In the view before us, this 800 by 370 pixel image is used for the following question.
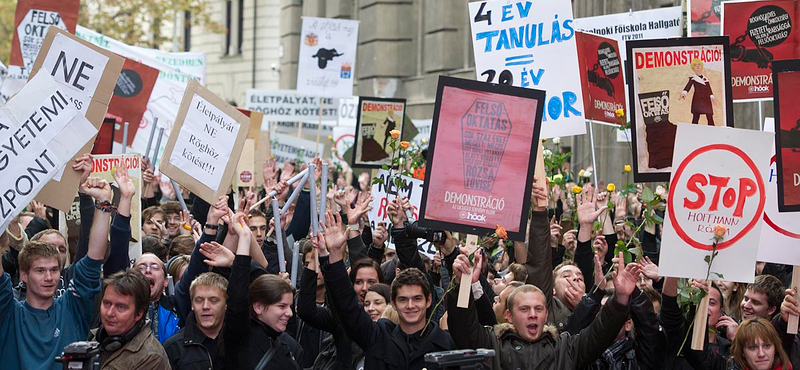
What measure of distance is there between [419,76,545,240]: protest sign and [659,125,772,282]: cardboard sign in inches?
33.1

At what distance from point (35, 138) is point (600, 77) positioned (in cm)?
556

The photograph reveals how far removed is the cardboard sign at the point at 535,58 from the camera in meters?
8.66

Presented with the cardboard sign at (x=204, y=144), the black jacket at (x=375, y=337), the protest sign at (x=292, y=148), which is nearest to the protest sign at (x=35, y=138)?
the cardboard sign at (x=204, y=144)

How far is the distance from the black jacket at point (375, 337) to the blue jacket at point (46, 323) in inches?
50.3

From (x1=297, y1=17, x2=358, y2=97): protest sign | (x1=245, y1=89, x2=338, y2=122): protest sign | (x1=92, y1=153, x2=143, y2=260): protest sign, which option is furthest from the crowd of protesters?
(x1=245, y1=89, x2=338, y2=122): protest sign

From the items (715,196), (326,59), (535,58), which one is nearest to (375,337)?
(715,196)

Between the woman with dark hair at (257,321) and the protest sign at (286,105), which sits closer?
the woman with dark hair at (257,321)

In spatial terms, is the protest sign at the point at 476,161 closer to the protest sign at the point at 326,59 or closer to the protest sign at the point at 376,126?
the protest sign at the point at 376,126

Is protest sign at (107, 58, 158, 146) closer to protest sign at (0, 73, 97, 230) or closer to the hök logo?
protest sign at (0, 73, 97, 230)

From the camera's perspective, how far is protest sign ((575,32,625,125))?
402 inches

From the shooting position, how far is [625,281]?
597 cm

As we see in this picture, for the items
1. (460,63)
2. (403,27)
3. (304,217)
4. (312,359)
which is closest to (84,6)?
(403,27)

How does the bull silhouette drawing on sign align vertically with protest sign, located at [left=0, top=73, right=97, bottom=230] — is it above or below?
above

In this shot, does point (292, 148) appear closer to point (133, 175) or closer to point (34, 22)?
point (34, 22)
